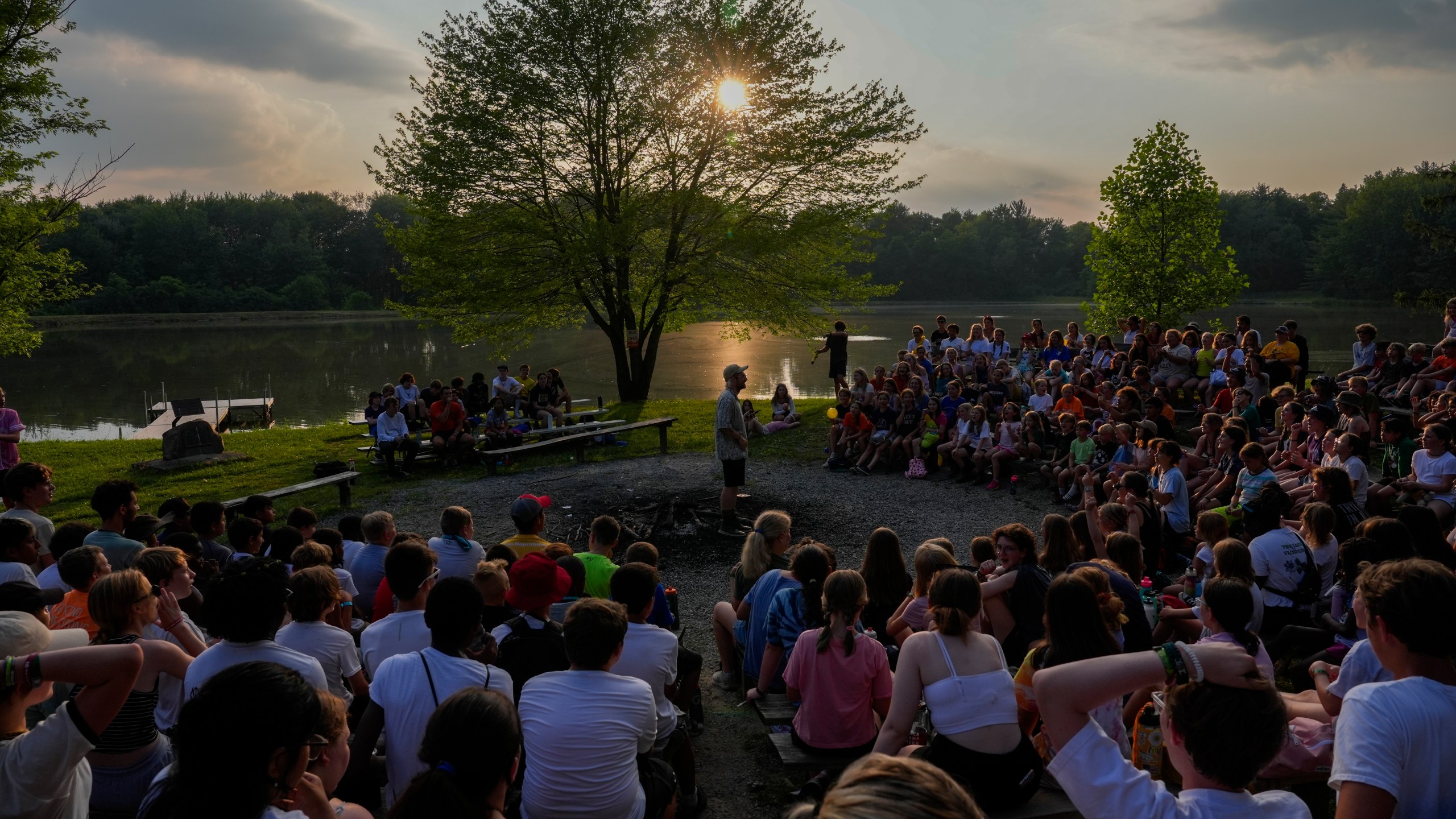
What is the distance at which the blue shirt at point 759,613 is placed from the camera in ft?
17.3

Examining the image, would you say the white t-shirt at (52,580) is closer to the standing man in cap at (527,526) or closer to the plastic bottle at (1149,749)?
the standing man in cap at (527,526)

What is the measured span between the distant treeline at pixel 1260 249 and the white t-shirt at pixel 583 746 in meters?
41.7

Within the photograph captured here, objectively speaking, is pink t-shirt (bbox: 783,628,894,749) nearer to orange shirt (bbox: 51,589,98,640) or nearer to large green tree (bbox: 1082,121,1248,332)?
orange shirt (bbox: 51,589,98,640)

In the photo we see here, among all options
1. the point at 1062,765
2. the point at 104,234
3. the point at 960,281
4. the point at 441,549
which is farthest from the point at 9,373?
the point at 960,281

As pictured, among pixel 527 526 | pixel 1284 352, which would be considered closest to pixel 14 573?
pixel 527 526

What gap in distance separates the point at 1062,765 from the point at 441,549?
187 inches

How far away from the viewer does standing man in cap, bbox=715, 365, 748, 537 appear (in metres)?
10.1

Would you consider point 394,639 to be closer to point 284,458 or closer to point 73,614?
point 73,614

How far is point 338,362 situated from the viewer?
36625mm

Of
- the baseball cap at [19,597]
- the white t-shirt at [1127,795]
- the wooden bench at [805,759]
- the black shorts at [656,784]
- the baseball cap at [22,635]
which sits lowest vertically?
the wooden bench at [805,759]

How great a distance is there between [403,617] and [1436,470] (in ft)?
29.4

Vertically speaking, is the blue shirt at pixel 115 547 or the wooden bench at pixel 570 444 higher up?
the blue shirt at pixel 115 547

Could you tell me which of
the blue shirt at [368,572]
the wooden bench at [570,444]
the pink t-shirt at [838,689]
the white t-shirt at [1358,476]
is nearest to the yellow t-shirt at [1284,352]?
the white t-shirt at [1358,476]

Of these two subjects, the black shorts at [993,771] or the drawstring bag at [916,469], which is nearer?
the black shorts at [993,771]
